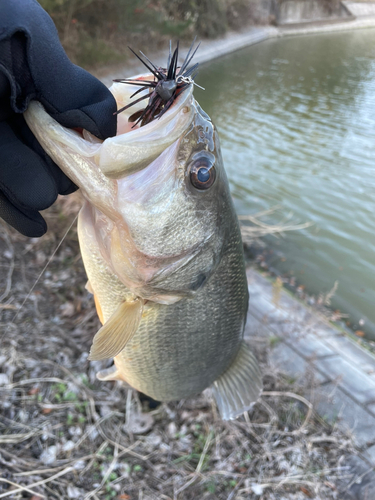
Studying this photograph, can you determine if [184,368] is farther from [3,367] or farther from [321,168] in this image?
[321,168]

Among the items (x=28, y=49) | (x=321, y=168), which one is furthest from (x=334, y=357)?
(x=321, y=168)

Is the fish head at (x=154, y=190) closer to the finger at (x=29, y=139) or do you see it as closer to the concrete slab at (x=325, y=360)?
the finger at (x=29, y=139)

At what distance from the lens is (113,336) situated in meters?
1.34

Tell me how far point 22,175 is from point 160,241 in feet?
1.68

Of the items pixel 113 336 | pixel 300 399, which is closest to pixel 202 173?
pixel 113 336

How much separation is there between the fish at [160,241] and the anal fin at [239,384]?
0.01 m

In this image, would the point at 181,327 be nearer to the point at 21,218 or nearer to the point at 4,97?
the point at 21,218

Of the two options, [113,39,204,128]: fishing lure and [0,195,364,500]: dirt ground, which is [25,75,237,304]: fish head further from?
[0,195,364,500]: dirt ground

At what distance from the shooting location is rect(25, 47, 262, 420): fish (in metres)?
1.09

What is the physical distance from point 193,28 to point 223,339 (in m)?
22.3

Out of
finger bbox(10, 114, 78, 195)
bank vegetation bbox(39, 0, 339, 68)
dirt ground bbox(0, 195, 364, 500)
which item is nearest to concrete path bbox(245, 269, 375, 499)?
dirt ground bbox(0, 195, 364, 500)

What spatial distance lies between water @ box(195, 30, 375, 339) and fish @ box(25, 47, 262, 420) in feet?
12.3

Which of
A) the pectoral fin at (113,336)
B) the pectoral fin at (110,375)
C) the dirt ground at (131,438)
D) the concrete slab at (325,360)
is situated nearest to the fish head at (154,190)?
the pectoral fin at (113,336)

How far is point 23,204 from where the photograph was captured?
126 cm
